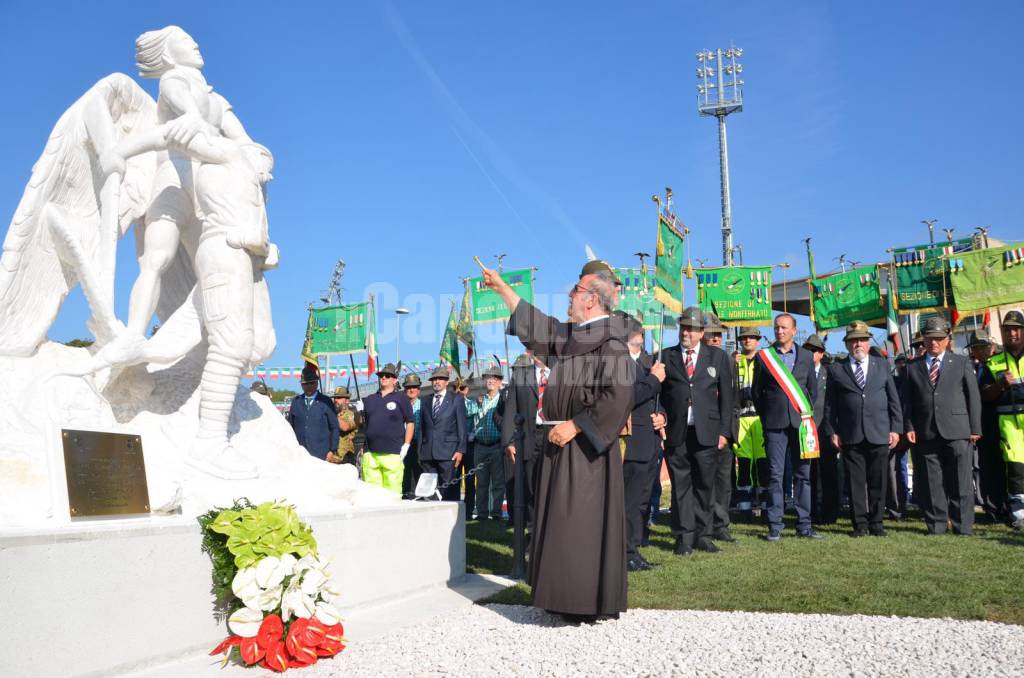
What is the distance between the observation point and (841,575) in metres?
5.41

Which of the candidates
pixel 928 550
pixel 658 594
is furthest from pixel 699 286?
pixel 658 594

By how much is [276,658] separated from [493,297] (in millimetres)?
→ 15416

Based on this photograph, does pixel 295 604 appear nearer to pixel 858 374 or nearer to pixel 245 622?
pixel 245 622

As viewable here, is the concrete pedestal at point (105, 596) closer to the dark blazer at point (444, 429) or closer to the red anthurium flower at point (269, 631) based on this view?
the red anthurium flower at point (269, 631)

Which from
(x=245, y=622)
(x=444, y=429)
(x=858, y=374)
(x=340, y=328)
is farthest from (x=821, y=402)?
(x=340, y=328)

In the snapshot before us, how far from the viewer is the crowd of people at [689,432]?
4.28 meters

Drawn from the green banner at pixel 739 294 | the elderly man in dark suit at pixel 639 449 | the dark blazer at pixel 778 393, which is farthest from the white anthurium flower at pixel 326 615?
the green banner at pixel 739 294

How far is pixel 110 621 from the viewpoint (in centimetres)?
323

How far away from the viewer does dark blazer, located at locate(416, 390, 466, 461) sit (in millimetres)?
10109

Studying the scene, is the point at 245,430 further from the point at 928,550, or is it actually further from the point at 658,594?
the point at 928,550

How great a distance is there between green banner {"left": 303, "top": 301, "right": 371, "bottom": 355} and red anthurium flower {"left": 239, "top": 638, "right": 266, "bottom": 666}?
15459mm

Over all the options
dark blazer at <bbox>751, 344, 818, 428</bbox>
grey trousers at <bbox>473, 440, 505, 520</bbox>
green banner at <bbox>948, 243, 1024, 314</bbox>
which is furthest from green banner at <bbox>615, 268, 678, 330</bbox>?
dark blazer at <bbox>751, 344, 818, 428</bbox>

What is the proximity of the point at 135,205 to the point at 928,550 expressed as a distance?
6.80 meters

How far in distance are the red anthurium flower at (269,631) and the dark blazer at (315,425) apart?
5.70 meters
